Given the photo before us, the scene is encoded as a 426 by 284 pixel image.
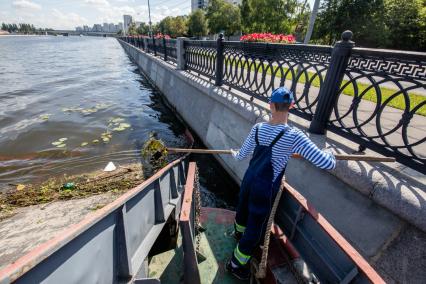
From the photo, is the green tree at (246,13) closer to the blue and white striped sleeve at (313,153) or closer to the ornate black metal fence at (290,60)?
the ornate black metal fence at (290,60)

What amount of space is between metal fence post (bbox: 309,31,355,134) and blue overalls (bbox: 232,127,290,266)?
1560 millimetres

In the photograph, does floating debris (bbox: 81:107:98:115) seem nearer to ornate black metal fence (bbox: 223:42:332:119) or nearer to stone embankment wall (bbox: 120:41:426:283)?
ornate black metal fence (bbox: 223:42:332:119)

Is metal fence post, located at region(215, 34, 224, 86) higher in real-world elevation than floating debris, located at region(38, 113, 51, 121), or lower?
higher

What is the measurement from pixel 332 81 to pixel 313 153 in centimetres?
158

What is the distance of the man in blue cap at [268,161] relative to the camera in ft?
6.97

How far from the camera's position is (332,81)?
3.15 metres

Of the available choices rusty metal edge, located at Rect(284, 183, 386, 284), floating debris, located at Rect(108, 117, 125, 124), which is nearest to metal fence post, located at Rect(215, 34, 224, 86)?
rusty metal edge, located at Rect(284, 183, 386, 284)

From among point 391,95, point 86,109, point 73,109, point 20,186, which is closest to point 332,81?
point 391,95

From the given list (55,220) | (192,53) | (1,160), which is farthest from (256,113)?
(1,160)

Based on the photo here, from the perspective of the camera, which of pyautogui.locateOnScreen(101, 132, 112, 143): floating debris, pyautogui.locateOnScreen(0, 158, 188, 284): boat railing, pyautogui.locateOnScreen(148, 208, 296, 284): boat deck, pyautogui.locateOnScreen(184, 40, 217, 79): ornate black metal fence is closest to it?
pyautogui.locateOnScreen(0, 158, 188, 284): boat railing

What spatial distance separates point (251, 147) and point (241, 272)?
→ 1.44 m

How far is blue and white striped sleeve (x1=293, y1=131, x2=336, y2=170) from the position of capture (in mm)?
2086

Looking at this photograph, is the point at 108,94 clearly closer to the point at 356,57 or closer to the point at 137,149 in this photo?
the point at 137,149

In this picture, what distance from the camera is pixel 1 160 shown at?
671cm
